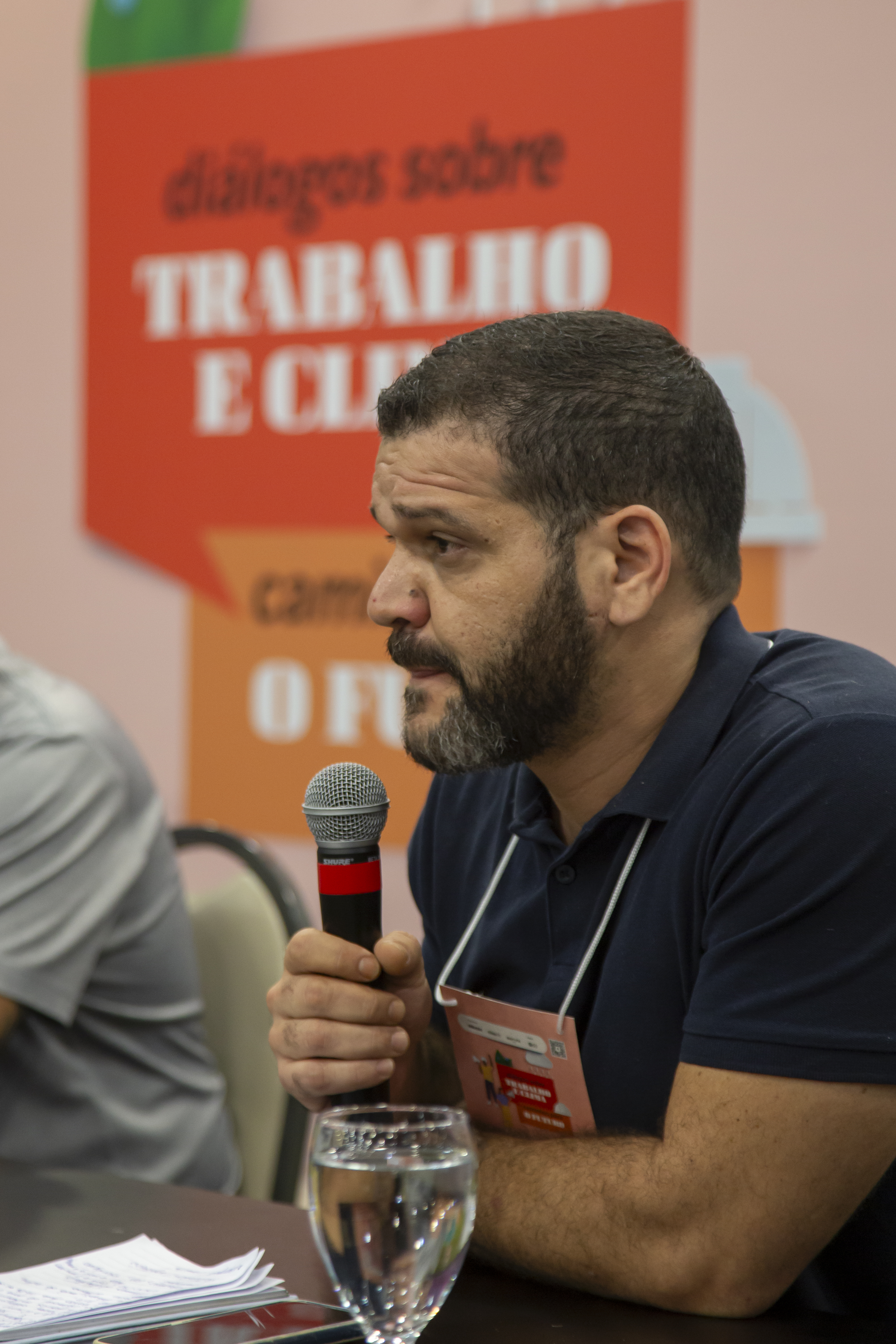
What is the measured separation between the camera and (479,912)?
1399 millimetres

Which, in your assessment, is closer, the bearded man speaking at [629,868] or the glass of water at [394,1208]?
the glass of water at [394,1208]

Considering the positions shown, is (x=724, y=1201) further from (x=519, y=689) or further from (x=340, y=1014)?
(x=519, y=689)

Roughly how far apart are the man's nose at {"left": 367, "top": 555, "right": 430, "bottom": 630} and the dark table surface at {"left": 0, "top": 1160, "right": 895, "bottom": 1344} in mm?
517

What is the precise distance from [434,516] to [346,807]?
0.29 meters

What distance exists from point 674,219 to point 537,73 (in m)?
0.42

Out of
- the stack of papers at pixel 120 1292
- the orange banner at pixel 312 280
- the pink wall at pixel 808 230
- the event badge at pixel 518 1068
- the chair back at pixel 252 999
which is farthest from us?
the orange banner at pixel 312 280

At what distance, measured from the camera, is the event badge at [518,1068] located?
119cm

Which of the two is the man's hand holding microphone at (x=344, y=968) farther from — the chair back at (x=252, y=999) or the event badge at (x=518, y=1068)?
the chair back at (x=252, y=999)

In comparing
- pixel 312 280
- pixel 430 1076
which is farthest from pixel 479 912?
pixel 312 280

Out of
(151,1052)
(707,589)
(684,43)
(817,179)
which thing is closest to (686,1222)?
(707,589)

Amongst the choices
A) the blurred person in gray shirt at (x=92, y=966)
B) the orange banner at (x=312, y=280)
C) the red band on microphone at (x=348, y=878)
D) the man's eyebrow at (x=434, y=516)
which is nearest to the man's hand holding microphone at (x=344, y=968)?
the red band on microphone at (x=348, y=878)

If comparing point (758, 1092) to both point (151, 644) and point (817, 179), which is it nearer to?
point (817, 179)

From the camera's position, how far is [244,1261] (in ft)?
3.42

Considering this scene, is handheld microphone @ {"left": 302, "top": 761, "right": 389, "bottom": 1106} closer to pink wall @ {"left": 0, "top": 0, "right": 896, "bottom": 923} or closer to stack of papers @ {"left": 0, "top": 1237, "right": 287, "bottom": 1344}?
stack of papers @ {"left": 0, "top": 1237, "right": 287, "bottom": 1344}
